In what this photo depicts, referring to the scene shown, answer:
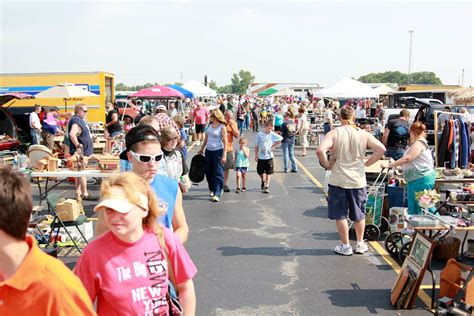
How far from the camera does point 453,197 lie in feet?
23.2

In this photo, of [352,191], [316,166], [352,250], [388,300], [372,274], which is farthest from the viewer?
[316,166]

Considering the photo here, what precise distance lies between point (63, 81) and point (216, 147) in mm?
13029

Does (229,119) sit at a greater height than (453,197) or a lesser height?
greater

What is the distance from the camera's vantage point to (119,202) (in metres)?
2.36

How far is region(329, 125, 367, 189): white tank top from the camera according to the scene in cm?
658

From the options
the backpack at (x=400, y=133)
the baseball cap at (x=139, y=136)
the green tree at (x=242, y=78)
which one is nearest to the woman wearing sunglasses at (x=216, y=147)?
the backpack at (x=400, y=133)

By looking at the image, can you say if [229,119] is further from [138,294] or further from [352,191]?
[138,294]

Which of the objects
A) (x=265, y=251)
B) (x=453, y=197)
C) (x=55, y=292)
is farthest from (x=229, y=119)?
(x=55, y=292)

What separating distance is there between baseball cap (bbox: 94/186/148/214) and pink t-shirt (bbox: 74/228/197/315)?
0.16 m

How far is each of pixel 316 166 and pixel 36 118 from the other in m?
9.13

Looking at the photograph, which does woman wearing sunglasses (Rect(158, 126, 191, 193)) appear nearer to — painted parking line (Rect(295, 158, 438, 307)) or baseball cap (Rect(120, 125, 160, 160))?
baseball cap (Rect(120, 125, 160, 160))

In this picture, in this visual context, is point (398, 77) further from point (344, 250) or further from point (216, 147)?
point (344, 250)

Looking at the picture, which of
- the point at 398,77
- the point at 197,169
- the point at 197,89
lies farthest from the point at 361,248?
the point at 398,77

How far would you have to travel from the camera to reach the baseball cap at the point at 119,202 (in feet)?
7.67
